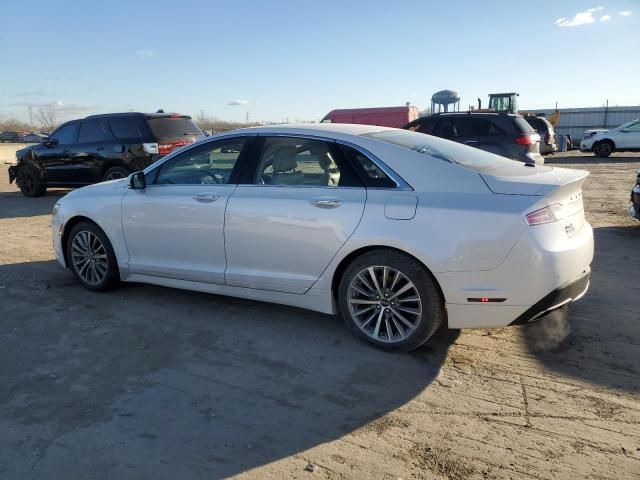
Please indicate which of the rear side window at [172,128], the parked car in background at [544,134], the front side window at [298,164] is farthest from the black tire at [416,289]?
the parked car in background at [544,134]

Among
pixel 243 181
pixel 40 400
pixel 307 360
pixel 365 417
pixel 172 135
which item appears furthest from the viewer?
pixel 172 135

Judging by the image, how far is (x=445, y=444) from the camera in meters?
2.80

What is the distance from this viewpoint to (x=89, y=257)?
17.4 feet

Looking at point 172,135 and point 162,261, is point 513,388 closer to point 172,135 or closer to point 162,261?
point 162,261

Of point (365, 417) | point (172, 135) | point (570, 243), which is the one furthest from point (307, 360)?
point (172, 135)

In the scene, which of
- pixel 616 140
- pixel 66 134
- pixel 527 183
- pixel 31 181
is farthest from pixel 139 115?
pixel 616 140

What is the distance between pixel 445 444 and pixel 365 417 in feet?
1.55

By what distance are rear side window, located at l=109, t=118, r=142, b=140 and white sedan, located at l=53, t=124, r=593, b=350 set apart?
6.18 m

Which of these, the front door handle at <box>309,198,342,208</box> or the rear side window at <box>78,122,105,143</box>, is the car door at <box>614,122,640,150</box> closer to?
the rear side window at <box>78,122,105,143</box>

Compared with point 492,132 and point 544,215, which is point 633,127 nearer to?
point 492,132

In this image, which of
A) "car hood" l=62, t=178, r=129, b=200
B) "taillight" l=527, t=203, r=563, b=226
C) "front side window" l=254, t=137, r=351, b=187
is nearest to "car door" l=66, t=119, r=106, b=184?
"car hood" l=62, t=178, r=129, b=200

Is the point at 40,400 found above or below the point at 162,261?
below

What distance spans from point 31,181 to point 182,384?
10995 millimetres

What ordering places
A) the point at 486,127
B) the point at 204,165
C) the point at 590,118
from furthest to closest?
the point at 590,118, the point at 486,127, the point at 204,165
